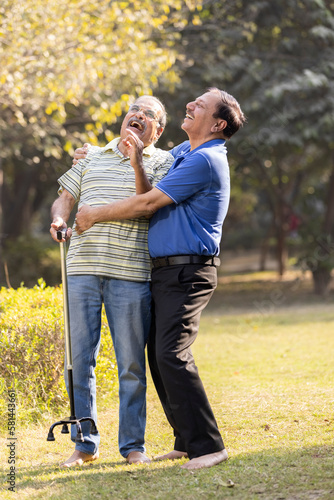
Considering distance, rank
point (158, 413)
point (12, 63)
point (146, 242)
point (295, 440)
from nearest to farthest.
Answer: point (146, 242)
point (295, 440)
point (158, 413)
point (12, 63)

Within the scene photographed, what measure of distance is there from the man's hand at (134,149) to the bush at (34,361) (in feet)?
6.42

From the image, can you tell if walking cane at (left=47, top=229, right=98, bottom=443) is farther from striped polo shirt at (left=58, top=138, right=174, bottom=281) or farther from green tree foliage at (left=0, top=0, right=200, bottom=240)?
green tree foliage at (left=0, top=0, right=200, bottom=240)

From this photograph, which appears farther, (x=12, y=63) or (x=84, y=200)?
(x=12, y=63)

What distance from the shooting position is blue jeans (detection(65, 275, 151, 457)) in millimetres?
4109

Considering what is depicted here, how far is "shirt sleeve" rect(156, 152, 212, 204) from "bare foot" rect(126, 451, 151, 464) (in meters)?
1.51

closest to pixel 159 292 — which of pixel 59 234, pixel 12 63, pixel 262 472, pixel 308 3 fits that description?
pixel 59 234

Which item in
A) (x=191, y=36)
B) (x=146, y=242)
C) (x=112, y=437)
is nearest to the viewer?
(x=146, y=242)

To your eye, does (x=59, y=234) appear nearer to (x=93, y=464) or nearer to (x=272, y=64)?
(x=93, y=464)

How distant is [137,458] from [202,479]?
53cm

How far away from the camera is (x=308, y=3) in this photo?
12234 millimetres

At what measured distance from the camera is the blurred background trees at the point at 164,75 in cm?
964

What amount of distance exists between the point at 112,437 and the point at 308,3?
31.5 ft

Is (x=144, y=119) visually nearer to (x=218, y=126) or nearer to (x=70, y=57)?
(x=218, y=126)

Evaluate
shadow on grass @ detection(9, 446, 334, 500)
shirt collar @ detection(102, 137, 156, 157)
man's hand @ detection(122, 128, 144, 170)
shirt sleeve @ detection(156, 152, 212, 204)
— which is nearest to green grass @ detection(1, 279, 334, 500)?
shadow on grass @ detection(9, 446, 334, 500)
